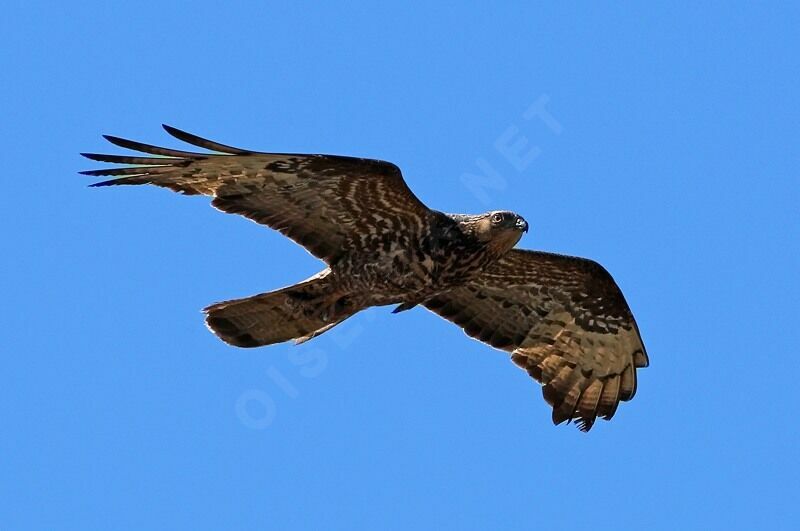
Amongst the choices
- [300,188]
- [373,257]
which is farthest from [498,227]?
[300,188]

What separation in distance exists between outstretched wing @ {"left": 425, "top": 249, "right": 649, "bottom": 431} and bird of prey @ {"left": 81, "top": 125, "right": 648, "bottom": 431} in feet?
0.05

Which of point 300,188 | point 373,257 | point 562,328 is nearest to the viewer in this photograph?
point 300,188

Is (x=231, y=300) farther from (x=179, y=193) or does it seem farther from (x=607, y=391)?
(x=607, y=391)

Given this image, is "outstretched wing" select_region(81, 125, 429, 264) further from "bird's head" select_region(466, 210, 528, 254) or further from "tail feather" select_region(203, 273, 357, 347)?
"bird's head" select_region(466, 210, 528, 254)

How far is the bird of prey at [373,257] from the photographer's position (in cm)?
1498

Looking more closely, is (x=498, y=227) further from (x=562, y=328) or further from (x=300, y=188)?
(x=562, y=328)

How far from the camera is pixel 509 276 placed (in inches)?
672

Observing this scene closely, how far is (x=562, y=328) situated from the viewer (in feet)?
57.4

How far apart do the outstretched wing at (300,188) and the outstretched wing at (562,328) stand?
1.76 metres

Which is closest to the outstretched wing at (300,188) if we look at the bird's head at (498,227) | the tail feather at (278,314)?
the tail feather at (278,314)

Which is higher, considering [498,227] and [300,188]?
[300,188]

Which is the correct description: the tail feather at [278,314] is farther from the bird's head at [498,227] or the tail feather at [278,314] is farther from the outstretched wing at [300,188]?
the bird's head at [498,227]

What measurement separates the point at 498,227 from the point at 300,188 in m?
1.97

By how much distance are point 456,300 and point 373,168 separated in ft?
8.84
